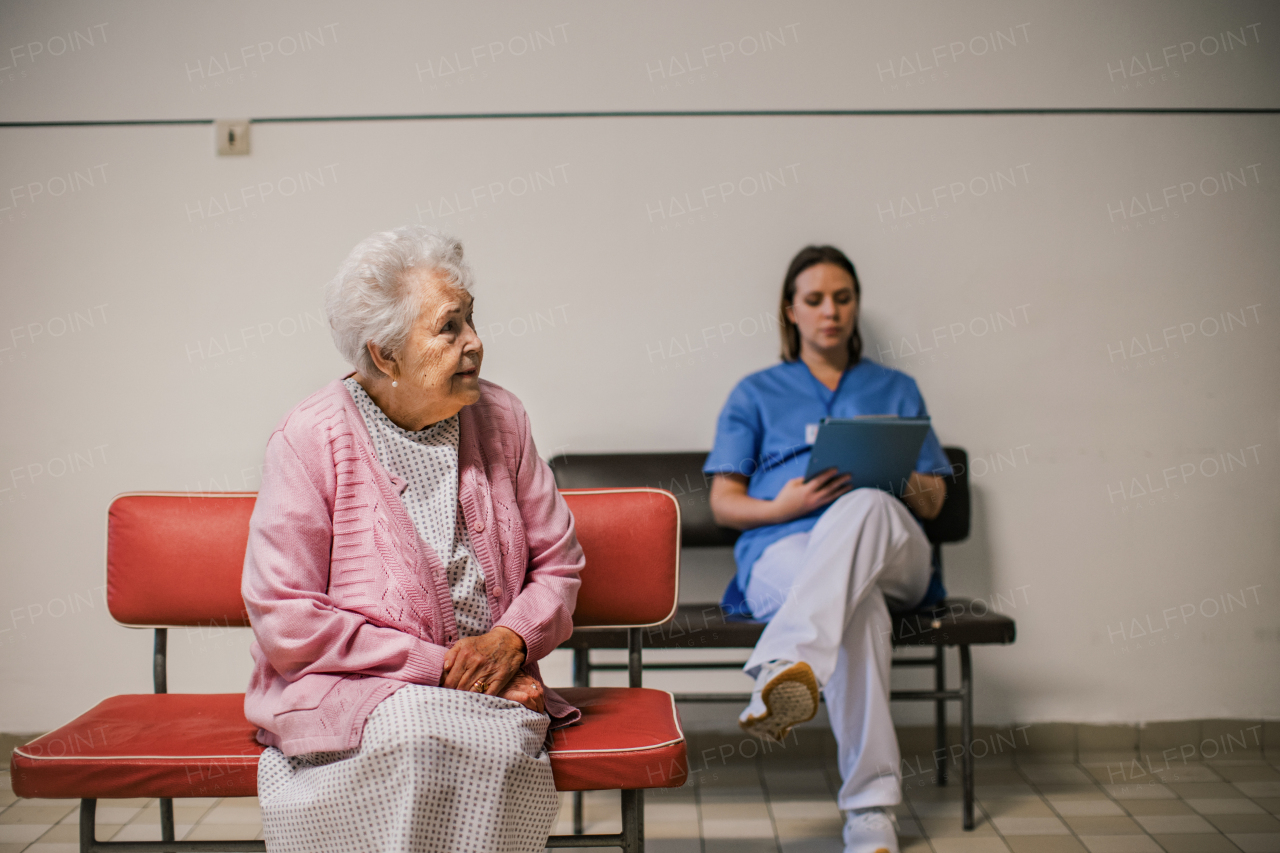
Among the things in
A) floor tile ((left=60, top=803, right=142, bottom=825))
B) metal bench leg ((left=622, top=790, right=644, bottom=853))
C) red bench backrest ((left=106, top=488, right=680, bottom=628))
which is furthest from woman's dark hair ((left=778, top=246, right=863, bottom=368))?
floor tile ((left=60, top=803, right=142, bottom=825))

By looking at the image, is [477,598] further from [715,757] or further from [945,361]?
[945,361]

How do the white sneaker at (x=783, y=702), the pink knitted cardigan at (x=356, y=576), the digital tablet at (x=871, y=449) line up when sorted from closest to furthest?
the pink knitted cardigan at (x=356, y=576) < the white sneaker at (x=783, y=702) < the digital tablet at (x=871, y=449)

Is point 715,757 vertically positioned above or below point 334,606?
below

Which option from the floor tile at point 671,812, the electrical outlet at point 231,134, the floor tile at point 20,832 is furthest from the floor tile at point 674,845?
the electrical outlet at point 231,134

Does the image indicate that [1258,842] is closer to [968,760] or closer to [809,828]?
[968,760]

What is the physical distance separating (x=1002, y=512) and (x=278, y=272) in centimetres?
239

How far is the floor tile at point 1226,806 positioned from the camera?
2.46 metres

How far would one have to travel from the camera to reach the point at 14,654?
2.89 m

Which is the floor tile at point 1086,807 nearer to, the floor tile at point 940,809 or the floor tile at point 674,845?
the floor tile at point 940,809

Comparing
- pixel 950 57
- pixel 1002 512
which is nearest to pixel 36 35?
pixel 950 57

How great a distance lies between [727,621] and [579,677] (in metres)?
0.50

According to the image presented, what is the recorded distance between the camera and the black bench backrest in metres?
2.74

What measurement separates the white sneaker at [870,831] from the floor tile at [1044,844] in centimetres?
31

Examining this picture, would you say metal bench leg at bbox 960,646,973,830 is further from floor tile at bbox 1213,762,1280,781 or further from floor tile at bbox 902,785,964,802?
floor tile at bbox 1213,762,1280,781
